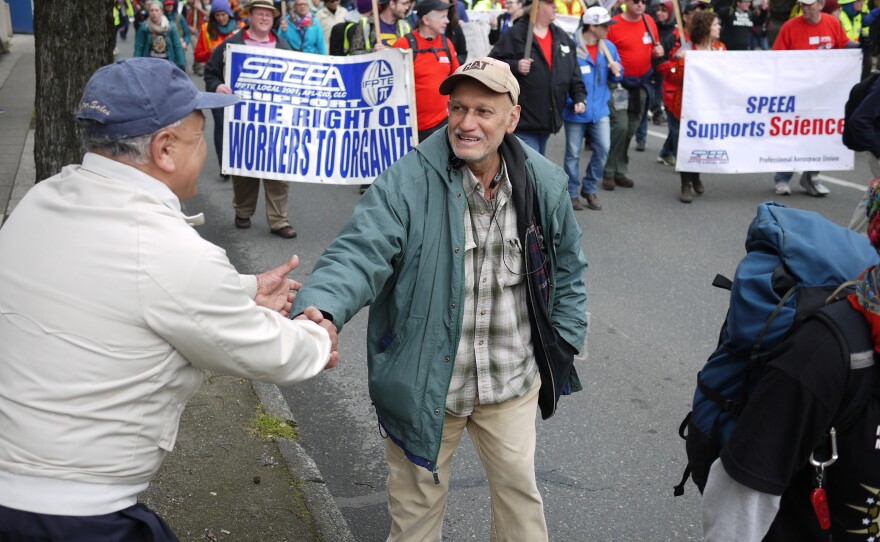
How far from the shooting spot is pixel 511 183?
322cm

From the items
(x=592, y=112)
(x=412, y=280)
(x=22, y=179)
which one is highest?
(x=412, y=280)

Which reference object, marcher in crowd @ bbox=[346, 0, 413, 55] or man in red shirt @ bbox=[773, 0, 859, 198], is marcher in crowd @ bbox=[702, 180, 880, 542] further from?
man in red shirt @ bbox=[773, 0, 859, 198]

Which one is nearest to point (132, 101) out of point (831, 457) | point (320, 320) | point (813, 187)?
point (320, 320)

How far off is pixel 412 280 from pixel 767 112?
8.07 m

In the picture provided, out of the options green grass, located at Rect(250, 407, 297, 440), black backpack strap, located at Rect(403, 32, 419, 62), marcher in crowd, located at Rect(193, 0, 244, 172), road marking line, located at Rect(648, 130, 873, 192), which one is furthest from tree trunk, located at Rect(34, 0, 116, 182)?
road marking line, located at Rect(648, 130, 873, 192)

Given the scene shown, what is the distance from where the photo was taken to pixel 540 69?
8.73 metres

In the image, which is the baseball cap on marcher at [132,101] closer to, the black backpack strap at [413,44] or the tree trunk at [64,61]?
the tree trunk at [64,61]

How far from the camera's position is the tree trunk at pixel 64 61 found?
5.11 metres

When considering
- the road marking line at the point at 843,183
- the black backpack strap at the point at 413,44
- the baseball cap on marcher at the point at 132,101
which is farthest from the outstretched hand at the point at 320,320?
the road marking line at the point at 843,183

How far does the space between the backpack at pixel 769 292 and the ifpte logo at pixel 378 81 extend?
6130mm

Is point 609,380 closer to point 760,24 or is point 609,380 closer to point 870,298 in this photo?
point 870,298

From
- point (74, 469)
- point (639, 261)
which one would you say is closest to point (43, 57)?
point (74, 469)

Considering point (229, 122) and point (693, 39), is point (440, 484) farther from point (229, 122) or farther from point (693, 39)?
point (693, 39)

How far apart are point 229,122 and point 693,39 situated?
16.4 feet
